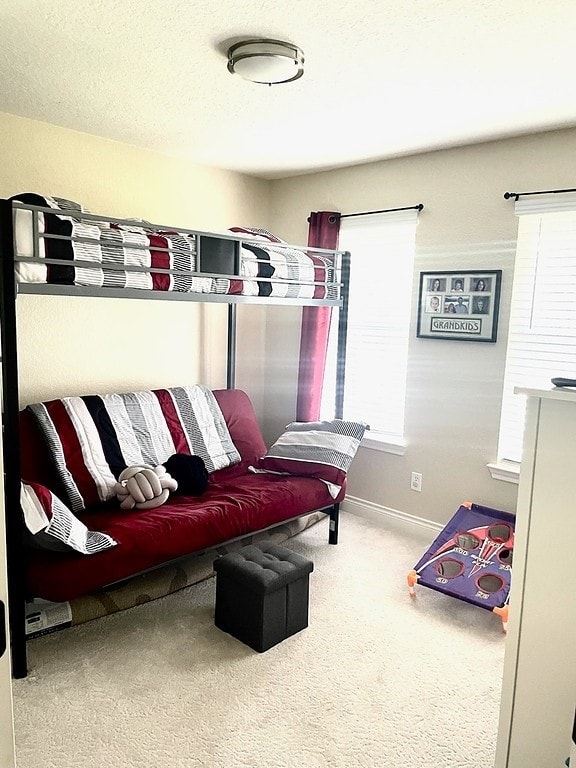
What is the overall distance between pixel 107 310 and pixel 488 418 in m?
2.40

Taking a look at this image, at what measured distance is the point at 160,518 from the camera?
9.14ft

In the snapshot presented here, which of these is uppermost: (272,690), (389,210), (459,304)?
(389,210)

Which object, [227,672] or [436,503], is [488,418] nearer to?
[436,503]

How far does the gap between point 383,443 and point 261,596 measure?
1.74 m

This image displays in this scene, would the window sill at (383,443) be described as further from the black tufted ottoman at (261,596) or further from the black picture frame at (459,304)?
the black tufted ottoman at (261,596)

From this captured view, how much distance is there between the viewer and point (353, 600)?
3.01m

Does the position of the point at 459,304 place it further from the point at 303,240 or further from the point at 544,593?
the point at 544,593

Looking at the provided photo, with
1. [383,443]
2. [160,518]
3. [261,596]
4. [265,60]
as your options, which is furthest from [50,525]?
[383,443]

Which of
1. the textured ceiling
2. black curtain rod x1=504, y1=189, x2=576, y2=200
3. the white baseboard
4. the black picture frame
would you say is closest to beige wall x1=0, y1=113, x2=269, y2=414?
the textured ceiling

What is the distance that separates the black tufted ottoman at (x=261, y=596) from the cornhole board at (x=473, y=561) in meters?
0.72

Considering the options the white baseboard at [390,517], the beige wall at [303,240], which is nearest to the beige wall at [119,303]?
the beige wall at [303,240]

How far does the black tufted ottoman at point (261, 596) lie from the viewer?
2.52 metres

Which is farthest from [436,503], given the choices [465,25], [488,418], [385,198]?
[465,25]

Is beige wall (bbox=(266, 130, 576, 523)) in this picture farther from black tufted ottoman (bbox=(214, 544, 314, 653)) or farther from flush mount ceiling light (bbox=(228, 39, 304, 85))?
flush mount ceiling light (bbox=(228, 39, 304, 85))
